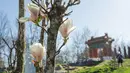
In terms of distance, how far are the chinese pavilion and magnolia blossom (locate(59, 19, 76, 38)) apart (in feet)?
122

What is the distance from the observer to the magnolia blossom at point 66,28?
1721 mm

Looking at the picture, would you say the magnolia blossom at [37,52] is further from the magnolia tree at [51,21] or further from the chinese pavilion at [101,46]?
the chinese pavilion at [101,46]

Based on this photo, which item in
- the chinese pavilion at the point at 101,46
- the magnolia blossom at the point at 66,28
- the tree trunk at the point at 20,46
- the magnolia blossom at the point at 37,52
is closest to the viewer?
the magnolia blossom at the point at 37,52

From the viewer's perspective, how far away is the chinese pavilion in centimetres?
3884

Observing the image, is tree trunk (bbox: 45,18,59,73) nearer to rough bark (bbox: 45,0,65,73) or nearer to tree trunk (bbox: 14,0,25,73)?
rough bark (bbox: 45,0,65,73)

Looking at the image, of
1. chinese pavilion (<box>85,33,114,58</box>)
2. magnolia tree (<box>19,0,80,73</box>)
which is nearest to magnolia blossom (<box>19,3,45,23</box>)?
magnolia tree (<box>19,0,80,73</box>)

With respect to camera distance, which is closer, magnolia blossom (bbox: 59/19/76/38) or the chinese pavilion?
magnolia blossom (bbox: 59/19/76/38)

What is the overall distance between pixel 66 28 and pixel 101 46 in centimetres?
3815

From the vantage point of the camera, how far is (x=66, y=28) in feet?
5.65

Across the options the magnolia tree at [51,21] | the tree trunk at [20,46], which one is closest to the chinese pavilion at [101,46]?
the tree trunk at [20,46]

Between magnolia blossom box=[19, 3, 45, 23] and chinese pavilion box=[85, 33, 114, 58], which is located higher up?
chinese pavilion box=[85, 33, 114, 58]

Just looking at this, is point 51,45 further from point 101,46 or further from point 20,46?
point 101,46

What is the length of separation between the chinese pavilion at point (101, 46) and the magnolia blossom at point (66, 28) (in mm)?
37042

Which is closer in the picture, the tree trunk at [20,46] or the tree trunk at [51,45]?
the tree trunk at [51,45]
